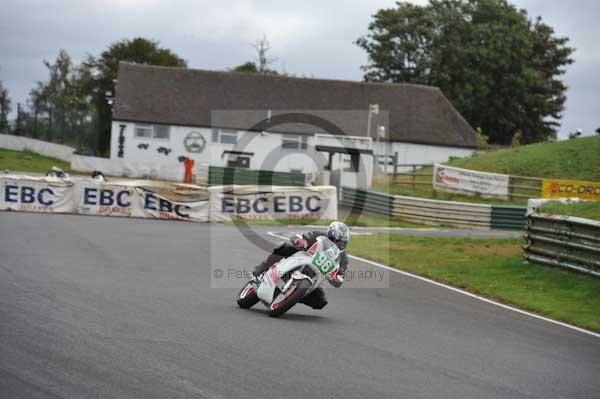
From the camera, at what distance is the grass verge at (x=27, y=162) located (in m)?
48.6

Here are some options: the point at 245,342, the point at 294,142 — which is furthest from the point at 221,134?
the point at 245,342

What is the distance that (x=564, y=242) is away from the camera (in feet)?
57.8

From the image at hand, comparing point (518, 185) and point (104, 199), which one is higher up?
point (518, 185)

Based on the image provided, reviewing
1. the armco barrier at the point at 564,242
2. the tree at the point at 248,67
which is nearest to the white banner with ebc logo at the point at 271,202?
the armco barrier at the point at 564,242

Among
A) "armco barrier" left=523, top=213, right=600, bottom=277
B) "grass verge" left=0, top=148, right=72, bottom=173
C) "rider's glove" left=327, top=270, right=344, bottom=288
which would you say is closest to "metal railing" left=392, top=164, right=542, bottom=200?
"armco barrier" left=523, top=213, right=600, bottom=277

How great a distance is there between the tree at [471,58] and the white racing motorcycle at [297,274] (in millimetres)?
65912

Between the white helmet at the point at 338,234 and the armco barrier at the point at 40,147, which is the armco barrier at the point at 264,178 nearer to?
the armco barrier at the point at 40,147

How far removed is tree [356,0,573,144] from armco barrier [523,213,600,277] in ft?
188

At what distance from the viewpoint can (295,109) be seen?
Answer: 2491 inches

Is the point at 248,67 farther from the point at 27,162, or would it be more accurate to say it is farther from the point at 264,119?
the point at 27,162

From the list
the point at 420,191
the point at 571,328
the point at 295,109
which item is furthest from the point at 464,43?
the point at 571,328

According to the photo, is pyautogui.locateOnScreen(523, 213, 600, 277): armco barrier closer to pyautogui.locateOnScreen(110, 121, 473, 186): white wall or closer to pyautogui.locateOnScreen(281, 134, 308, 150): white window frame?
pyautogui.locateOnScreen(110, 121, 473, 186): white wall

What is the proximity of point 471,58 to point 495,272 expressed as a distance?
59015 millimetres

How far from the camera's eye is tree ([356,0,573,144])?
75000 mm
